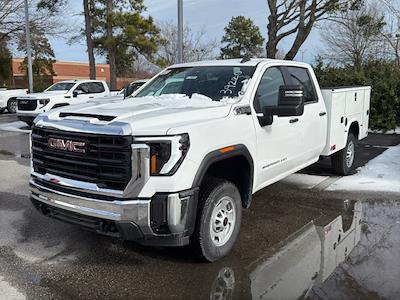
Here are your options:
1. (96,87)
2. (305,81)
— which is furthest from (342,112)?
(96,87)

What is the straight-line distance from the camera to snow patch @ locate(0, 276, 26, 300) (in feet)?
11.7

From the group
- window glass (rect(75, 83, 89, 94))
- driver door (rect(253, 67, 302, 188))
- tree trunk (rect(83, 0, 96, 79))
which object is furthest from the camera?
tree trunk (rect(83, 0, 96, 79))

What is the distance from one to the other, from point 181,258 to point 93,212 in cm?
106

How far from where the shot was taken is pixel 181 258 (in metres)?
4.33

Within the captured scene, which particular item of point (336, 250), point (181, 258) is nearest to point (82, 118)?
point (181, 258)

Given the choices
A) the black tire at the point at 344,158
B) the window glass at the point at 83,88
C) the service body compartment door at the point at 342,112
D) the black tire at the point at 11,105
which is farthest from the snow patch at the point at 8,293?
the black tire at the point at 11,105

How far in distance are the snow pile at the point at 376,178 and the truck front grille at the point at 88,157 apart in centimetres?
442

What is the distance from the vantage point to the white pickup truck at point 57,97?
15.3 m

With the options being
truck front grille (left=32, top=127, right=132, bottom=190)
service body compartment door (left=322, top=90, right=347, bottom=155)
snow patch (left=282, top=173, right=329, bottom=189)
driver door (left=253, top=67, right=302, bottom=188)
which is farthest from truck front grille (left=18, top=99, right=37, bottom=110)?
truck front grille (left=32, top=127, right=132, bottom=190)

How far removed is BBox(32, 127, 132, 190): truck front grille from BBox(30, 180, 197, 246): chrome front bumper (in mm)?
166

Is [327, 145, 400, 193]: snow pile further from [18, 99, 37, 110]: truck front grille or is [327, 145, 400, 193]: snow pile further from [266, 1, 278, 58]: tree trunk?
[18, 99, 37, 110]: truck front grille

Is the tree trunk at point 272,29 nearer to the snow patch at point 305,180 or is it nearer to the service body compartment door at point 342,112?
the service body compartment door at point 342,112

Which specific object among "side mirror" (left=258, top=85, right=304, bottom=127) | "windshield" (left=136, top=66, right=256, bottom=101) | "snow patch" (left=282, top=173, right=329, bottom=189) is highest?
"windshield" (left=136, top=66, right=256, bottom=101)

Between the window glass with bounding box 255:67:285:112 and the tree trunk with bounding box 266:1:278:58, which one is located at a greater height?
the tree trunk with bounding box 266:1:278:58
